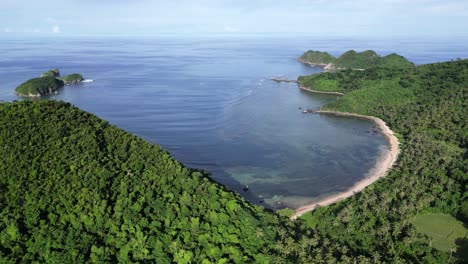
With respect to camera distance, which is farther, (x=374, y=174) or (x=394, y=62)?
(x=394, y=62)

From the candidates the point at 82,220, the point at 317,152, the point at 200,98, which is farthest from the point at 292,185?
the point at 200,98

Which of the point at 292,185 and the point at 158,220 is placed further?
the point at 292,185

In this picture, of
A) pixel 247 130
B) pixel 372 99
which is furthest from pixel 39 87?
pixel 372 99

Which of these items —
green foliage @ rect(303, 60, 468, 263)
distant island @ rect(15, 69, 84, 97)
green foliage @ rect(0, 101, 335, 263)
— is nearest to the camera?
green foliage @ rect(0, 101, 335, 263)

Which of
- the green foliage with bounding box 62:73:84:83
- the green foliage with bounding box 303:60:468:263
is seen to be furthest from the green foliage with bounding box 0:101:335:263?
the green foliage with bounding box 62:73:84:83

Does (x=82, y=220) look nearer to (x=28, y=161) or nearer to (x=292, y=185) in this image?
(x=28, y=161)

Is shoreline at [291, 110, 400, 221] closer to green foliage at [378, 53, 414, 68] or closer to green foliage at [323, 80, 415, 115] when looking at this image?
green foliage at [323, 80, 415, 115]

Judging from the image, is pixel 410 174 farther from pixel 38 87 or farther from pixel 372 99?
pixel 38 87
